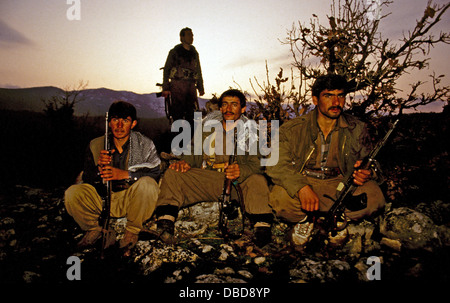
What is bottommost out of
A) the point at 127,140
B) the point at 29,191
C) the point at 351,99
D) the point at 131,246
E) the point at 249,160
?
the point at 131,246

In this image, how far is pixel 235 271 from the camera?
2.84 m

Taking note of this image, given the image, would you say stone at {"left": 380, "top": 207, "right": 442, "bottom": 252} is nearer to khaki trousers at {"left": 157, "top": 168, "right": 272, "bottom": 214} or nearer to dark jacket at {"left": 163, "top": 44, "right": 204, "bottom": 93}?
khaki trousers at {"left": 157, "top": 168, "right": 272, "bottom": 214}

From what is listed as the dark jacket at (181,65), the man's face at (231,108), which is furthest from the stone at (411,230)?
the dark jacket at (181,65)

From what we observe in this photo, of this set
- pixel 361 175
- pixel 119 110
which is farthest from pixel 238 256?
pixel 119 110

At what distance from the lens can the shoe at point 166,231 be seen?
3.21 meters

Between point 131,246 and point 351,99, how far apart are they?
504 cm

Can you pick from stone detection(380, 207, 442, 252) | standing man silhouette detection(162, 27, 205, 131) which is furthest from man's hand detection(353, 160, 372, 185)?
standing man silhouette detection(162, 27, 205, 131)

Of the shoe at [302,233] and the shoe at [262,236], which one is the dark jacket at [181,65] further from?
the shoe at [302,233]

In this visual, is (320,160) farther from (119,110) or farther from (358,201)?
(119,110)

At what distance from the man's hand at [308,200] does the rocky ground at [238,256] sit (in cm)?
60

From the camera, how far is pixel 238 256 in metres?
3.20

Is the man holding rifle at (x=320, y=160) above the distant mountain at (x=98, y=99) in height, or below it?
below
